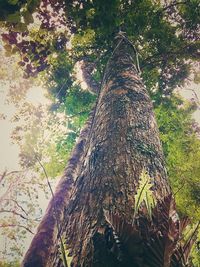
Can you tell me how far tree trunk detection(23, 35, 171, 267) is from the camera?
4.34 feet

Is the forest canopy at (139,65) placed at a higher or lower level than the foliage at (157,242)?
higher

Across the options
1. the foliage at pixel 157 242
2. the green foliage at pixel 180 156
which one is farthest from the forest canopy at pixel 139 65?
the foliage at pixel 157 242

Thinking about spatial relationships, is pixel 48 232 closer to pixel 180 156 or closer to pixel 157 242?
pixel 157 242

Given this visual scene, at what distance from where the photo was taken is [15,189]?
51.4 ft

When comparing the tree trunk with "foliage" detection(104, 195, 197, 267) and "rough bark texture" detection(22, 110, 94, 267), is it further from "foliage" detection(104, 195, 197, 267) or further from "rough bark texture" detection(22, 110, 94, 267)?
"rough bark texture" detection(22, 110, 94, 267)

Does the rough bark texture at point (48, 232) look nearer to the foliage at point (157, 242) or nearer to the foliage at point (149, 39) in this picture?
the foliage at point (157, 242)

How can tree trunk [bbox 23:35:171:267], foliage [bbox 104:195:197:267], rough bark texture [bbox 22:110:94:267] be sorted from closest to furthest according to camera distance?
foliage [bbox 104:195:197:267], tree trunk [bbox 23:35:171:267], rough bark texture [bbox 22:110:94:267]

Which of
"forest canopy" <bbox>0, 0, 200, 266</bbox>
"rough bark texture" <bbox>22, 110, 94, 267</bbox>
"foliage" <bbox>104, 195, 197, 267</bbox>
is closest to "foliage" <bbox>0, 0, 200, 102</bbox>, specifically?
"forest canopy" <bbox>0, 0, 200, 266</bbox>

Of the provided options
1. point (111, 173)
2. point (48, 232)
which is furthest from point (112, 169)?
point (48, 232)

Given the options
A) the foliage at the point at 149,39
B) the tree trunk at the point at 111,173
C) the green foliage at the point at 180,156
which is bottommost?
the tree trunk at the point at 111,173

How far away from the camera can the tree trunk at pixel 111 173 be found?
1324 mm

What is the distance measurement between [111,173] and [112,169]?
1.7 inches

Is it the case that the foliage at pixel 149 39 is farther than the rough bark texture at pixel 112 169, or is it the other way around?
the foliage at pixel 149 39

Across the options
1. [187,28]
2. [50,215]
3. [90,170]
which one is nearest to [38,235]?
[50,215]
